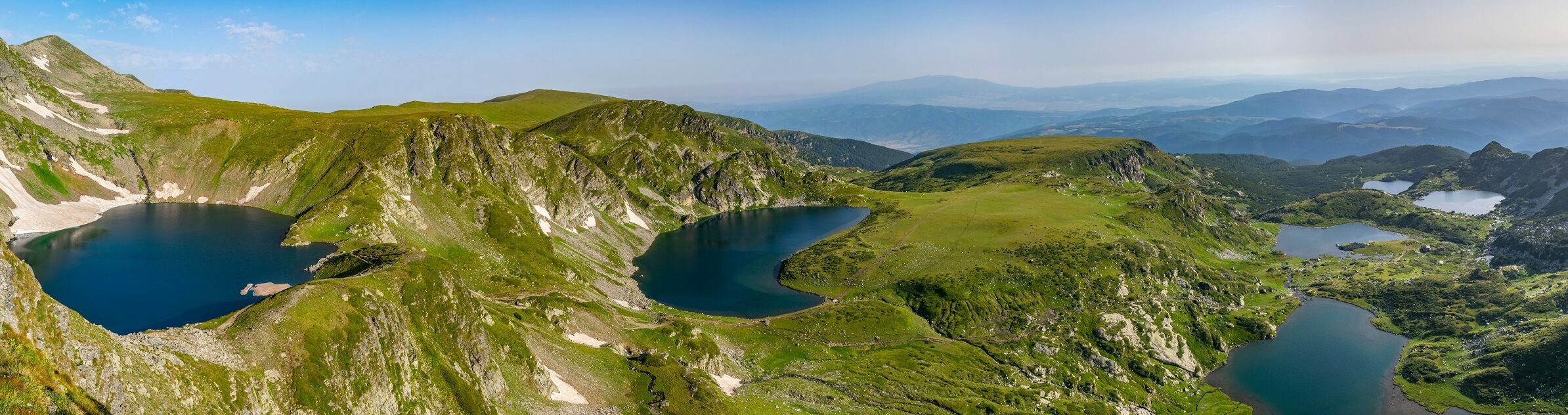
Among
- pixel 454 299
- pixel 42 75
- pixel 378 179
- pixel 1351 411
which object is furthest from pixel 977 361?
pixel 42 75

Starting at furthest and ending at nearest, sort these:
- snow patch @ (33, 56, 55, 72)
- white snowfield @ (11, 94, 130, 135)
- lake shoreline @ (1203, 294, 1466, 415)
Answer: snow patch @ (33, 56, 55, 72)
white snowfield @ (11, 94, 130, 135)
lake shoreline @ (1203, 294, 1466, 415)

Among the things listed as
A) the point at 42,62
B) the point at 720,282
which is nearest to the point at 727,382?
the point at 720,282

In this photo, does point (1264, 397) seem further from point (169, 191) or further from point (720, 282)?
point (169, 191)

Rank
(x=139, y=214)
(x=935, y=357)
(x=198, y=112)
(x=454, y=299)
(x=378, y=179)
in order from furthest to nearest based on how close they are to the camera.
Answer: (x=198, y=112) < (x=378, y=179) < (x=139, y=214) < (x=935, y=357) < (x=454, y=299)

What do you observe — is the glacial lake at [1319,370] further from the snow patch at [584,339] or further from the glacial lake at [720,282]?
the snow patch at [584,339]

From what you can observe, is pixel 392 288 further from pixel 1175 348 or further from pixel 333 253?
pixel 1175 348

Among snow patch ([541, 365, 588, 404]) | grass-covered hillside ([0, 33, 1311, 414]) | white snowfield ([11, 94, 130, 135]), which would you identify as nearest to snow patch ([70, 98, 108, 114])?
grass-covered hillside ([0, 33, 1311, 414])

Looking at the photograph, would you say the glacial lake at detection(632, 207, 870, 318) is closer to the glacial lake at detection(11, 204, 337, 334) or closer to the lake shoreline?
the glacial lake at detection(11, 204, 337, 334)
